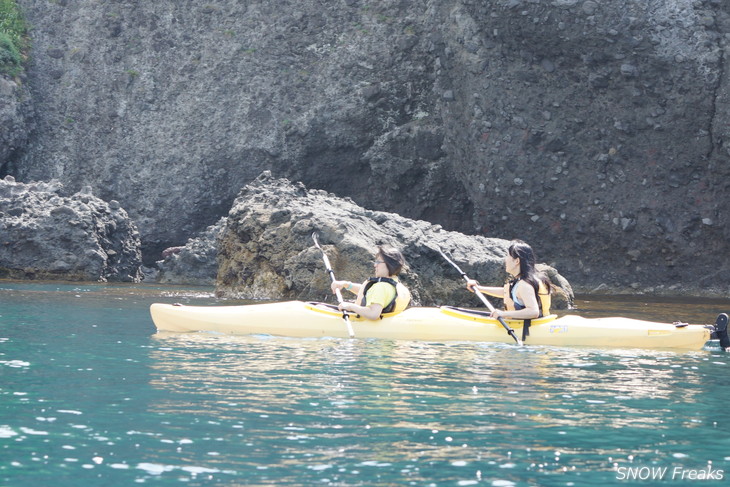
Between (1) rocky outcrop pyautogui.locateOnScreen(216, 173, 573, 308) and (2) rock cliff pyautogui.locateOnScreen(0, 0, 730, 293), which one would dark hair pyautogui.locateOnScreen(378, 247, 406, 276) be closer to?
(1) rocky outcrop pyautogui.locateOnScreen(216, 173, 573, 308)

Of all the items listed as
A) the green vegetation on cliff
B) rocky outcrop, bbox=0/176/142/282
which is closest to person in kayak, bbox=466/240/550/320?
rocky outcrop, bbox=0/176/142/282

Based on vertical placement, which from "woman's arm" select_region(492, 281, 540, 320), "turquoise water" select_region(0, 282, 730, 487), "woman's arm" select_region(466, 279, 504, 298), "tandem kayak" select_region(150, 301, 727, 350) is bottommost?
"turquoise water" select_region(0, 282, 730, 487)

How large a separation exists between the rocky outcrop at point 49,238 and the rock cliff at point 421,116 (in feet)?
17.8

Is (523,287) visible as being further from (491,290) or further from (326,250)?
(326,250)

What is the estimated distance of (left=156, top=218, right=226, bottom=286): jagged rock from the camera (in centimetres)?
2002

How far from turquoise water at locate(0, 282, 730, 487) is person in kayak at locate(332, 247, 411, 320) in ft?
1.77

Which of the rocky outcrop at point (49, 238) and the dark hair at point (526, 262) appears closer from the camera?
the dark hair at point (526, 262)

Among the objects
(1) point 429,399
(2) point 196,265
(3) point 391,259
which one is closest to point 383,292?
(3) point 391,259

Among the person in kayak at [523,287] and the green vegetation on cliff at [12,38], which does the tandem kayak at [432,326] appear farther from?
the green vegetation on cliff at [12,38]

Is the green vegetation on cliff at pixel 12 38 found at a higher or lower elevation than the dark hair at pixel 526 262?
higher

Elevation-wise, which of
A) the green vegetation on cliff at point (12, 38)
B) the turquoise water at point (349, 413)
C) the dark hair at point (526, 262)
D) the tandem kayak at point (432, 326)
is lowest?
the turquoise water at point (349, 413)

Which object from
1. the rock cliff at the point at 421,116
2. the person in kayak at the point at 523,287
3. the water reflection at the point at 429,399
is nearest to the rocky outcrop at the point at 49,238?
the rock cliff at the point at 421,116

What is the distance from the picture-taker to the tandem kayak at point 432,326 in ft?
32.5

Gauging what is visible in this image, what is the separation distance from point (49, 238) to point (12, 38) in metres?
10.2
